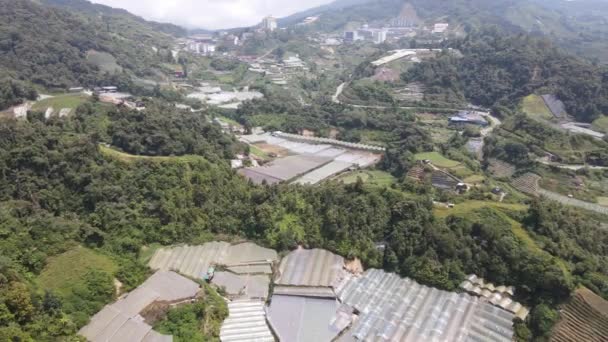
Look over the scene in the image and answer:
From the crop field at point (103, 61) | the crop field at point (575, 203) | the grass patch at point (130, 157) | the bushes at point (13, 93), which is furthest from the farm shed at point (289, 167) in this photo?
the crop field at point (103, 61)

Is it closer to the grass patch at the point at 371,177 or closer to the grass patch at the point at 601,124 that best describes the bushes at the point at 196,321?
the grass patch at the point at 371,177

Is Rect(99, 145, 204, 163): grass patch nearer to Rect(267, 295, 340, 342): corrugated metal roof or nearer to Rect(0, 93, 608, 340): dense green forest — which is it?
Rect(0, 93, 608, 340): dense green forest

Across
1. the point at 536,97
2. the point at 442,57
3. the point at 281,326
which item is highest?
the point at 442,57

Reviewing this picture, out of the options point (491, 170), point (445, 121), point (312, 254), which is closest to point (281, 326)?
point (312, 254)

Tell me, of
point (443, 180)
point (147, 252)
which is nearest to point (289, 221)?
point (147, 252)

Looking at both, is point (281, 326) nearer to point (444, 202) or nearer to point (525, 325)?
point (525, 325)

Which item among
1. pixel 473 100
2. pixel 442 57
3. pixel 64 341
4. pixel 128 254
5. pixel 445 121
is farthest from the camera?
pixel 442 57
